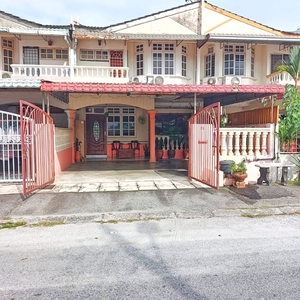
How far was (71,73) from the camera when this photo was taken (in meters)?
12.9

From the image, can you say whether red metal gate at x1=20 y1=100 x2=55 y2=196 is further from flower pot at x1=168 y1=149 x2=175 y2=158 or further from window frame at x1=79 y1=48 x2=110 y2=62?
flower pot at x1=168 y1=149 x2=175 y2=158

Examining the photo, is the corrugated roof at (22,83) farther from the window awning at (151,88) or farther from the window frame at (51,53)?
the window frame at (51,53)

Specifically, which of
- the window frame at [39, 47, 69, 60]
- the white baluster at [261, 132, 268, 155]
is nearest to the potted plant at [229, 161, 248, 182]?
the white baluster at [261, 132, 268, 155]

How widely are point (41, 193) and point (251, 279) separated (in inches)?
222

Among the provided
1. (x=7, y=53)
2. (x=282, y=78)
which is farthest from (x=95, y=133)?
(x=282, y=78)

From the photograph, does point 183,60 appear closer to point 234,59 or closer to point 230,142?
point 234,59

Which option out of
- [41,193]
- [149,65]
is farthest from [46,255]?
[149,65]

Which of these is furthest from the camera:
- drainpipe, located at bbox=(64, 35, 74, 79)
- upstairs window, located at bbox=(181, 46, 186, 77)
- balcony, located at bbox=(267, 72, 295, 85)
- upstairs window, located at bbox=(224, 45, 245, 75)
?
upstairs window, located at bbox=(224, 45, 245, 75)

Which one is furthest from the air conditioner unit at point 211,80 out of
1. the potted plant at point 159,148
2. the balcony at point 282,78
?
the potted plant at point 159,148

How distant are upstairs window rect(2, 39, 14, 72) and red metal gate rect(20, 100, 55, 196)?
7945mm

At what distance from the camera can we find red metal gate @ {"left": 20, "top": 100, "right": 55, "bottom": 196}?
6621 millimetres

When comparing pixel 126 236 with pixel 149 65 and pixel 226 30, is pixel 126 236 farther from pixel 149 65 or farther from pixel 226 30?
pixel 226 30

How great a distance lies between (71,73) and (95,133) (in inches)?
157

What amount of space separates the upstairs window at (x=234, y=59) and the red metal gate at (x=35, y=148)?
10.4 meters
